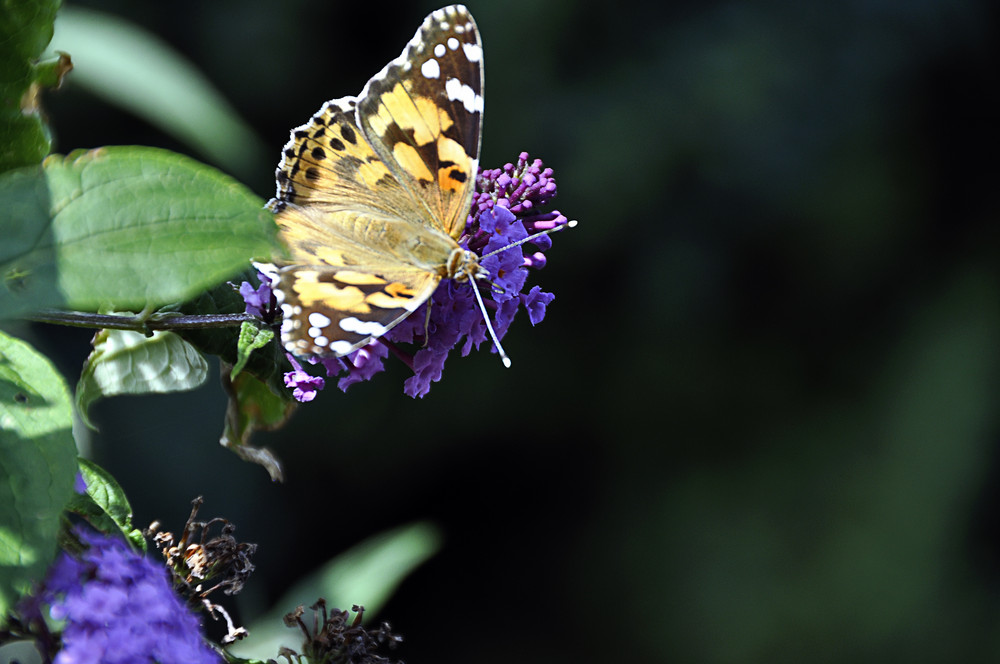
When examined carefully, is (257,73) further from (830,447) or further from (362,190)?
(830,447)

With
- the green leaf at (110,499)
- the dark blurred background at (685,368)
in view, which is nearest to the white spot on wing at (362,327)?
the green leaf at (110,499)

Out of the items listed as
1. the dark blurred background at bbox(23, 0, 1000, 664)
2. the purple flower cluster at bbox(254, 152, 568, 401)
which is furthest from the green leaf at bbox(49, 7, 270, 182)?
the purple flower cluster at bbox(254, 152, 568, 401)

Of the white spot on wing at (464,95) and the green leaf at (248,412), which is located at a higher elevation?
the white spot on wing at (464,95)

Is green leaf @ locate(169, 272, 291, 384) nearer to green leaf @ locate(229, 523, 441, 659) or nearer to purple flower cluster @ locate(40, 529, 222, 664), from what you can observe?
purple flower cluster @ locate(40, 529, 222, 664)

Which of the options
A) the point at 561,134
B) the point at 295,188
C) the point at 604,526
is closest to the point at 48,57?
the point at 295,188

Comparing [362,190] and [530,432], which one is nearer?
[362,190]

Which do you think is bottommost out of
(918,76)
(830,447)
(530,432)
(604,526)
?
(604,526)

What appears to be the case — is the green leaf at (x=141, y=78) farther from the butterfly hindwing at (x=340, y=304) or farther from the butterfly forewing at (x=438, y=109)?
the butterfly hindwing at (x=340, y=304)
